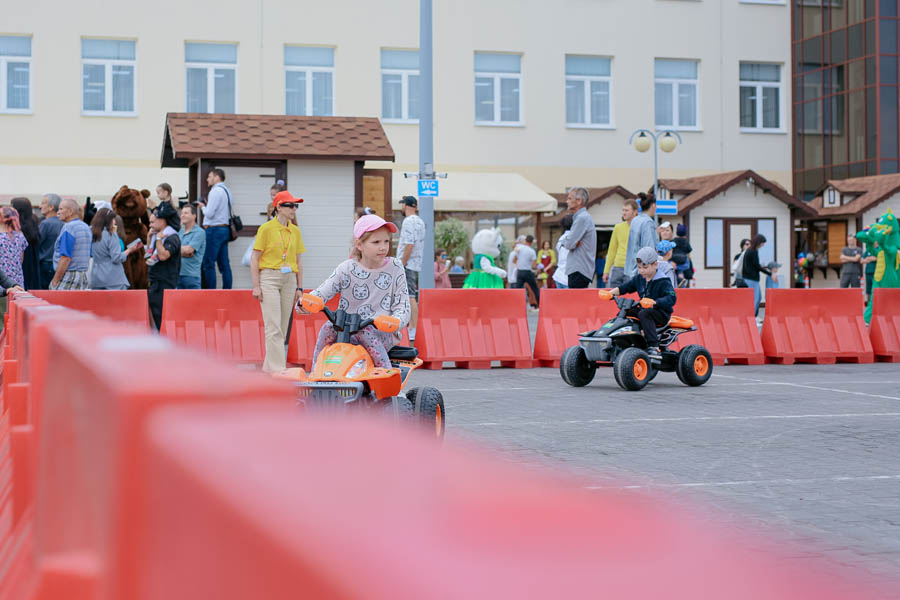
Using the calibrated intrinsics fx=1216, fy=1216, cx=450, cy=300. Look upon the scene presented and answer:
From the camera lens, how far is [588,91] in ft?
126

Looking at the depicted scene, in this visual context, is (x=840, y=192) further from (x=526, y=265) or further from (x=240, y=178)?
(x=240, y=178)

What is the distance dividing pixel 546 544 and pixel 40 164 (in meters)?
35.3

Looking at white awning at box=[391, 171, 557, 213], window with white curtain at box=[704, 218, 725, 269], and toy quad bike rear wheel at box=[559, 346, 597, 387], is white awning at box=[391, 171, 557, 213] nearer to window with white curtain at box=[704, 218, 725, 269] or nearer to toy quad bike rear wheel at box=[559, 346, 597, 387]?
window with white curtain at box=[704, 218, 725, 269]

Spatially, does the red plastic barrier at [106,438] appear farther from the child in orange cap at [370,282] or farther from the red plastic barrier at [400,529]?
the child in orange cap at [370,282]

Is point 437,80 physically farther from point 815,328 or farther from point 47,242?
point 47,242

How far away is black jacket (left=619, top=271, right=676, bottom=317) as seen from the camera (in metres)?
11.8

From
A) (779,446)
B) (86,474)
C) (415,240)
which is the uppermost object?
(415,240)

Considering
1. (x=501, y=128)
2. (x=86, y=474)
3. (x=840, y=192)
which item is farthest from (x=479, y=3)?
(x=86, y=474)

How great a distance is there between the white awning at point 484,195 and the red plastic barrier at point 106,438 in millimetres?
31314

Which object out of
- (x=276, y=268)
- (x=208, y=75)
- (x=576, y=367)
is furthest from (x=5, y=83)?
(x=576, y=367)

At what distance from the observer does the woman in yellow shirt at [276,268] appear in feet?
39.0

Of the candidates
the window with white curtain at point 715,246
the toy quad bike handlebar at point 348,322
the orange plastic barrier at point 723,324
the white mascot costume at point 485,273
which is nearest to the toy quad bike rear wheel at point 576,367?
the orange plastic barrier at point 723,324

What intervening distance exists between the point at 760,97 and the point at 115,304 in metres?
→ 30.5

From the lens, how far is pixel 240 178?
676 inches
